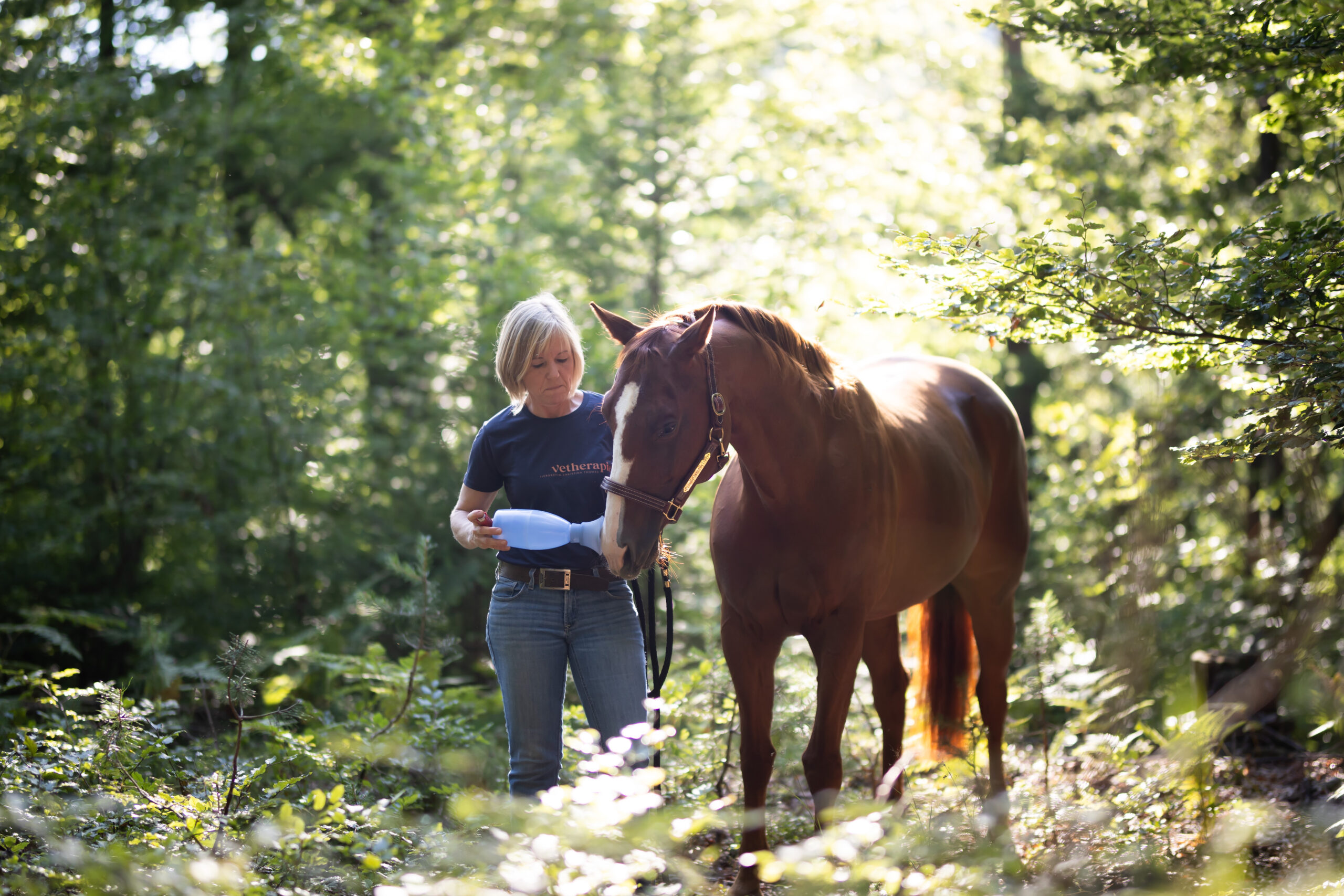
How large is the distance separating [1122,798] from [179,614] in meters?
5.84

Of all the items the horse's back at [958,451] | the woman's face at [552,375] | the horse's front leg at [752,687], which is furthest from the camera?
the horse's back at [958,451]

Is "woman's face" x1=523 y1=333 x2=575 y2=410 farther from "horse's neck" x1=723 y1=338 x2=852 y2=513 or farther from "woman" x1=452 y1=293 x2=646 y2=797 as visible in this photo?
"horse's neck" x1=723 y1=338 x2=852 y2=513

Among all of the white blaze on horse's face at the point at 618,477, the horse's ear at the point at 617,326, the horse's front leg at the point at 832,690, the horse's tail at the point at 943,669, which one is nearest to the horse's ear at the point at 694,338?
the white blaze on horse's face at the point at 618,477

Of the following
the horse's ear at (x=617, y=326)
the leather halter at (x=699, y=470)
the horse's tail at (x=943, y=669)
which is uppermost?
the horse's ear at (x=617, y=326)

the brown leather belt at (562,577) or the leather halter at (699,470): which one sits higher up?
the leather halter at (699,470)

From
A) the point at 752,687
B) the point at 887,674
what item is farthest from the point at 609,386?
the point at 752,687

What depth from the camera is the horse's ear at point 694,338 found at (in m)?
2.52

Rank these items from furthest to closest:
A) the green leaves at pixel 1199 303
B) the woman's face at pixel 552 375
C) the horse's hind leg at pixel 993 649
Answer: the horse's hind leg at pixel 993 649 → the woman's face at pixel 552 375 → the green leaves at pixel 1199 303

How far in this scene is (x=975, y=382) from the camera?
14.4 ft

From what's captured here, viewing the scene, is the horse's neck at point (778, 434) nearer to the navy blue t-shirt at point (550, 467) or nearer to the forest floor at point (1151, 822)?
the navy blue t-shirt at point (550, 467)

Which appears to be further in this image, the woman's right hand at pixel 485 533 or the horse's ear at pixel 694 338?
the woman's right hand at pixel 485 533

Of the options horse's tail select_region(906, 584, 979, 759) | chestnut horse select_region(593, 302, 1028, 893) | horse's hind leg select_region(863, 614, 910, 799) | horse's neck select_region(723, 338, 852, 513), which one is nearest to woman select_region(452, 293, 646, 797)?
chestnut horse select_region(593, 302, 1028, 893)

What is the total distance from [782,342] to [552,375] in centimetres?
74

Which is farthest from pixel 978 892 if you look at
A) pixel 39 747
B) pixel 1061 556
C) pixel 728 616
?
pixel 1061 556
